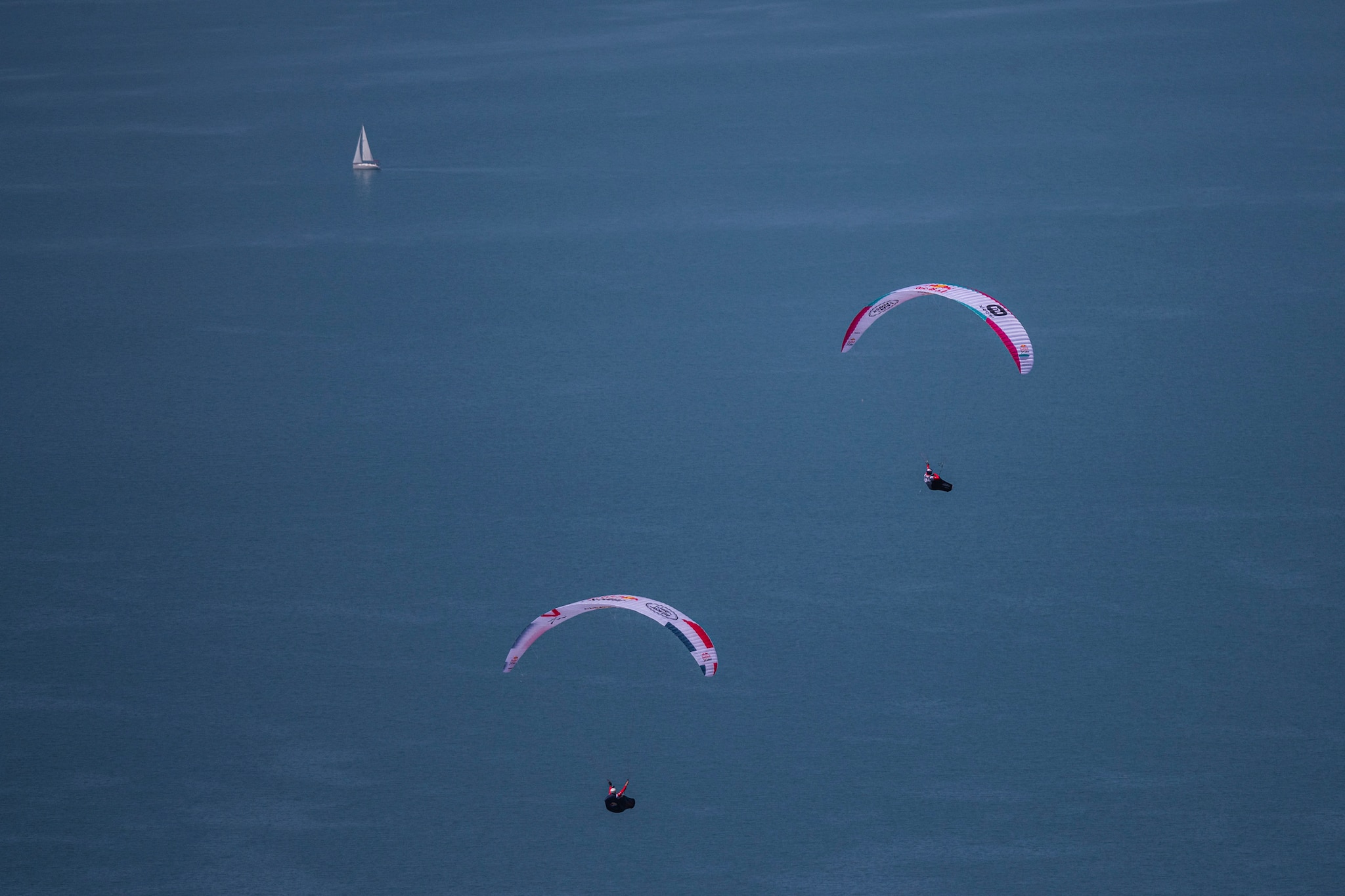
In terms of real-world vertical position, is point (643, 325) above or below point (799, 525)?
above

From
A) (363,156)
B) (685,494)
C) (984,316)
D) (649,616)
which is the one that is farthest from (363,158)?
(649,616)

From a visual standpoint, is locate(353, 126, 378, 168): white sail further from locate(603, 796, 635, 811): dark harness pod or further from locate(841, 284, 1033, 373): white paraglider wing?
locate(603, 796, 635, 811): dark harness pod

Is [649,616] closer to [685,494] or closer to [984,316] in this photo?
[685,494]

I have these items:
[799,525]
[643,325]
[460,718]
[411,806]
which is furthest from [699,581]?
[643,325]

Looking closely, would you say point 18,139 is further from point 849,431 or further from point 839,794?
point 839,794

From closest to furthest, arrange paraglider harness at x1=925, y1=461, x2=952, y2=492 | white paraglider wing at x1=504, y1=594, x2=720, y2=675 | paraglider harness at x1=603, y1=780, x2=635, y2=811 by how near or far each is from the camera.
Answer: white paraglider wing at x1=504, y1=594, x2=720, y2=675
paraglider harness at x1=603, y1=780, x2=635, y2=811
paraglider harness at x1=925, y1=461, x2=952, y2=492

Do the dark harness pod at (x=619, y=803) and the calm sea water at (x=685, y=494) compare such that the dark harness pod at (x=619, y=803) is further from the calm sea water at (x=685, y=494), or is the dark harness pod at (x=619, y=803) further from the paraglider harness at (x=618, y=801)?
the calm sea water at (x=685, y=494)

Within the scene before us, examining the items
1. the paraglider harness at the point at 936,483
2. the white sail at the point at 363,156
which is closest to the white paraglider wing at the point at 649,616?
the paraglider harness at the point at 936,483

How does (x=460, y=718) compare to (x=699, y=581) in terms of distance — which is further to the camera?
(x=699, y=581)

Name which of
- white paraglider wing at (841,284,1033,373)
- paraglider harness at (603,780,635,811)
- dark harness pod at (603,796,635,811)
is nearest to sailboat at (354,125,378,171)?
white paraglider wing at (841,284,1033,373)
